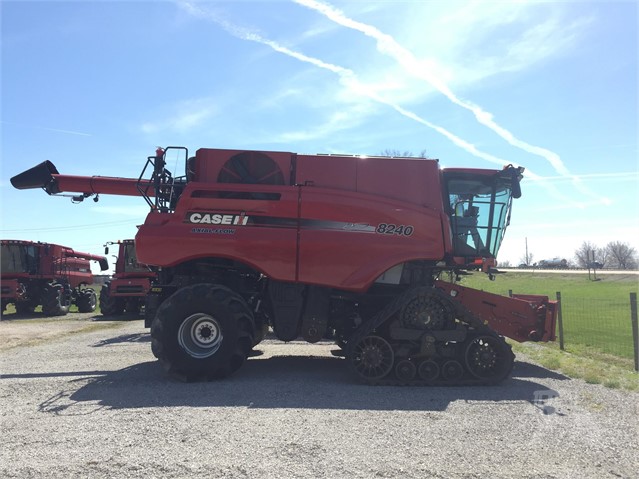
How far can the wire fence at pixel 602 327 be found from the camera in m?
10.7

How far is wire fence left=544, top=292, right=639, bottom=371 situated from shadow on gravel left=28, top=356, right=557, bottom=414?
133 inches

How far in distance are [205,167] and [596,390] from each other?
7479mm

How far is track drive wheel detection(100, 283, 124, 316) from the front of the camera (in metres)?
21.9

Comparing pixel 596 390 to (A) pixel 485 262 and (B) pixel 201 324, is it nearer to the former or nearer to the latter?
(A) pixel 485 262

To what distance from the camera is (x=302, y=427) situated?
17.9ft

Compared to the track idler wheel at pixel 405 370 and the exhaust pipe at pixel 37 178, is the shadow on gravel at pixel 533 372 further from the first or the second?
the exhaust pipe at pixel 37 178

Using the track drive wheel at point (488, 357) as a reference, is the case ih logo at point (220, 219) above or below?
above

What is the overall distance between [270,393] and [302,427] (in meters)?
1.57

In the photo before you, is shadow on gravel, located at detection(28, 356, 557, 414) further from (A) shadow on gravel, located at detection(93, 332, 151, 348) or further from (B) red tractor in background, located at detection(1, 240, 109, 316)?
(B) red tractor in background, located at detection(1, 240, 109, 316)

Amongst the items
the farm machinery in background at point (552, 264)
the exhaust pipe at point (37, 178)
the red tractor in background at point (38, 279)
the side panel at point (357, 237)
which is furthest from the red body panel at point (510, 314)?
the farm machinery in background at point (552, 264)

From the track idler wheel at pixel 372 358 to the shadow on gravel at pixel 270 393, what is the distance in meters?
0.28

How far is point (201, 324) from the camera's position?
26.3 feet

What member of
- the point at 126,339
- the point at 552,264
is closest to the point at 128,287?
the point at 126,339

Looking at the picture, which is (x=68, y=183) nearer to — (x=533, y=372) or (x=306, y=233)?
(x=306, y=233)
